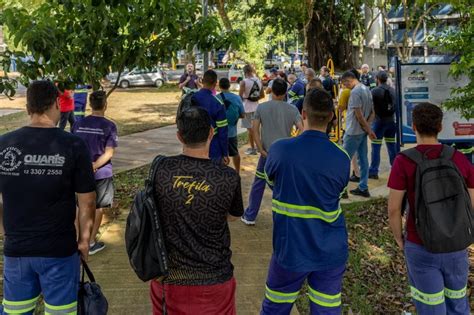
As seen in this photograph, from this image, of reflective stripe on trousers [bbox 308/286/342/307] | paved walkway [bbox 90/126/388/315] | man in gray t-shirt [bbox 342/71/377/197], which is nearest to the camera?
reflective stripe on trousers [bbox 308/286/342/307]

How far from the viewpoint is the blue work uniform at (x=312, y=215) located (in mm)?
3174

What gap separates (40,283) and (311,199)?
1.68 m

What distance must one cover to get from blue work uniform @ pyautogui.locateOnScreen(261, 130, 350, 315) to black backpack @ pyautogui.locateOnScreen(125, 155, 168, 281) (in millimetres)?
879

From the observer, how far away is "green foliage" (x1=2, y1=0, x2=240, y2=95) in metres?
5.25

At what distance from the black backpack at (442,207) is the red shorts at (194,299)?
1.27 m

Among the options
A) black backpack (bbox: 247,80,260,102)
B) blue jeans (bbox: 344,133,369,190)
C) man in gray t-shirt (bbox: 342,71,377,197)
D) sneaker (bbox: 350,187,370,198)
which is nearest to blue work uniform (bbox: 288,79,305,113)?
black backpack (bbox: 247,80,260,102)

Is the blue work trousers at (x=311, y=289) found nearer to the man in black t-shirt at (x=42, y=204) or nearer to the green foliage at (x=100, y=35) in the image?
the man in black t-shirt at (x=42, y=204)

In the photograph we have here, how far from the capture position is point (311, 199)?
319 cm

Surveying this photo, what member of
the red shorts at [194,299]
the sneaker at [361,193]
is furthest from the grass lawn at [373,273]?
the red shorts at [194,299]

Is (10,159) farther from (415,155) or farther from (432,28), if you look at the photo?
(432,28)

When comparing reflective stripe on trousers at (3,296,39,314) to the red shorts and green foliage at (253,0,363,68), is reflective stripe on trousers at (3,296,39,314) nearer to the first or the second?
the red shorts

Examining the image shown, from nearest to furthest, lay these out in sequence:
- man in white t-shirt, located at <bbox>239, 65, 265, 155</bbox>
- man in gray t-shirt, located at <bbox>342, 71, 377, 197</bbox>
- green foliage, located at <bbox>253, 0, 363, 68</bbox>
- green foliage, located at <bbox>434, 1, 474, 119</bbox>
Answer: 1. green foliage, located at <bbox>434, 1, 474, 119</bbox>
2. man in gray t-shirt, located at <bbox>342, 71, 377, 197</bbox>
3. man in white t-shirt, located at <bbox>239, 65, 265, 155</bbox>
4. green foliage, located at <bbox>253, 0, 363, 68</bbox>

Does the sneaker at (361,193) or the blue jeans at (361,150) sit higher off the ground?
the blue jeans at (361,150)

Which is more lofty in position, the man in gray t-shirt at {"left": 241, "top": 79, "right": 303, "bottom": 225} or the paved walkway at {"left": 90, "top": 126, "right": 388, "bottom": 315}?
the man in gray t-shirt at {"left": 241, "top": 79, "right": 303, "bottom": 225}
